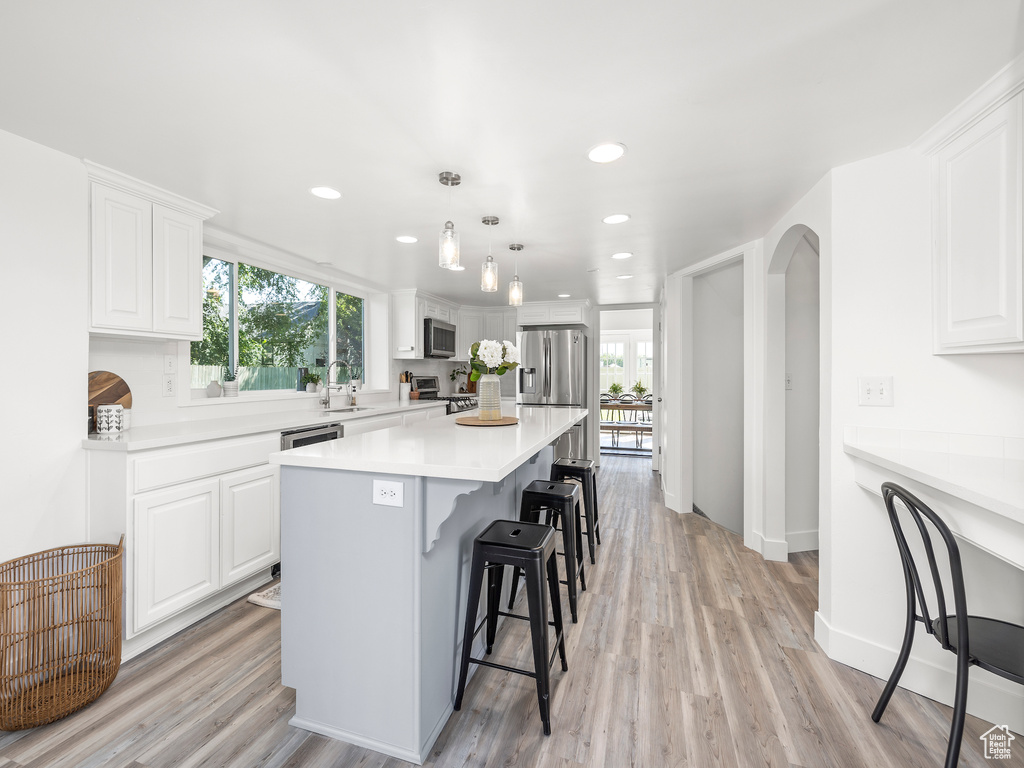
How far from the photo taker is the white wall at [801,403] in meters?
3.19

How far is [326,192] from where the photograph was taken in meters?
2.36

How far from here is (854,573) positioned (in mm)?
2004

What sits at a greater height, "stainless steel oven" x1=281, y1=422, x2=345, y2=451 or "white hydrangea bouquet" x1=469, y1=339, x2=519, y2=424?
"white hydrangea bouquet" x1=469, y1=339, x2=519, y2=424

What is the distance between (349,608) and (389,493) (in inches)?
17.7

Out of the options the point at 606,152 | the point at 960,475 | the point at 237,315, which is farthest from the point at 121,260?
the point at 960,475

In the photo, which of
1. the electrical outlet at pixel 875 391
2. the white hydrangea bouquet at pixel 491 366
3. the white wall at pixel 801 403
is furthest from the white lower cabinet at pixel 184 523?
the white wall at pixel 801 403

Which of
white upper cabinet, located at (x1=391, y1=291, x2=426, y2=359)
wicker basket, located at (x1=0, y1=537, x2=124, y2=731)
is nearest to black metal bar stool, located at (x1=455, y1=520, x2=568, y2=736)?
wicker basket, located at (x1=0, y1=537, x2=124, y2=731)

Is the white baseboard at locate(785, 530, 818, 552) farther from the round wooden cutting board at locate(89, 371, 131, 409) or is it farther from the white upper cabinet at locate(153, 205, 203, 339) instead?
the round wooden cutting board at locate(89, 371, 131, 409)

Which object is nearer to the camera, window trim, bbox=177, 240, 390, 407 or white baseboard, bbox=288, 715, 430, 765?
white baseboard, bbox=288, 715, 430, 765

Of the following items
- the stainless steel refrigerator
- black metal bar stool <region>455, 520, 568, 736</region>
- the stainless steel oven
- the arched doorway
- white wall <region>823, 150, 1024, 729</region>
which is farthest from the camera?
the stainless steel refrigerator

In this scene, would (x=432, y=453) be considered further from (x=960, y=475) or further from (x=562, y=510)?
(x=960, y=475)

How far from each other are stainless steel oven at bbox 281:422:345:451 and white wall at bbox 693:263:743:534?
3046 millimetres

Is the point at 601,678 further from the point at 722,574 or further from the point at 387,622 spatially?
the point at 722,574
